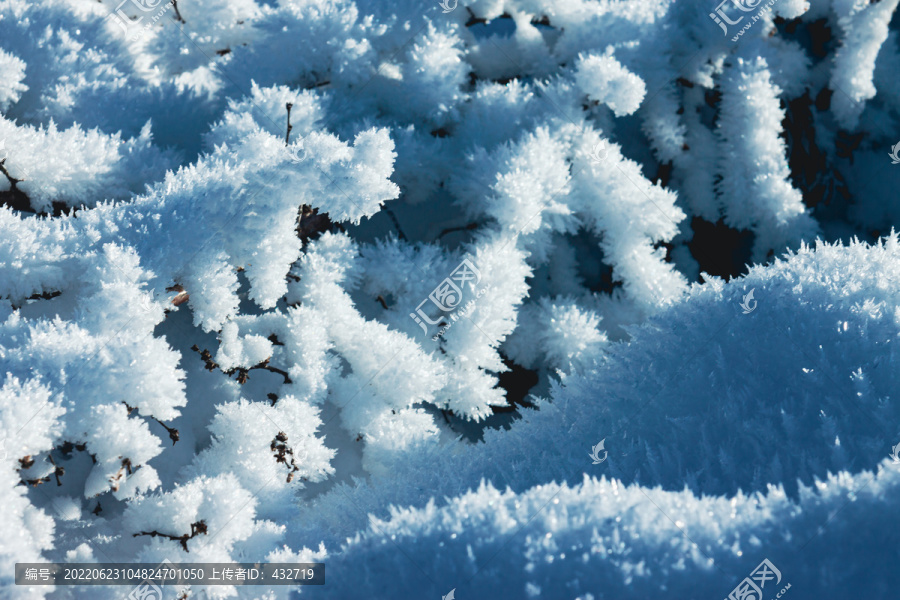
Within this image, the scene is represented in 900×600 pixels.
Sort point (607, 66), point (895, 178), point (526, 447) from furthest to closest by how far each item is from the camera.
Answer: point (895, 178) < point (607, 66) < point (526, 447)

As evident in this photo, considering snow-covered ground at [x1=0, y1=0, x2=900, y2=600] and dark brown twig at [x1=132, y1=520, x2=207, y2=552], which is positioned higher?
snow-covered ground at [x1=0, y1=0, x2=900, y2=600]

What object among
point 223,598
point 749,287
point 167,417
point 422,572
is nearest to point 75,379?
point 167,417

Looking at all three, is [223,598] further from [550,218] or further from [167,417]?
[550,218]

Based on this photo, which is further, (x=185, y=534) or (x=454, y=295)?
(x=454, y=295)

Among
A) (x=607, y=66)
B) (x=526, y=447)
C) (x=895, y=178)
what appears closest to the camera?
(x=526, y=447)

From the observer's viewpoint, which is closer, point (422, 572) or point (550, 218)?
point (422, 572)

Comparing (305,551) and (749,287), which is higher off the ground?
(749,287)

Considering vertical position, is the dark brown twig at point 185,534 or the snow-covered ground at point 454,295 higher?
the snow-covered ground at point 454,295

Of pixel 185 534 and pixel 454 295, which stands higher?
pixel 454 295

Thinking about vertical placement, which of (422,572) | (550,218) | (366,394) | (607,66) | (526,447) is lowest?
(422,572)
